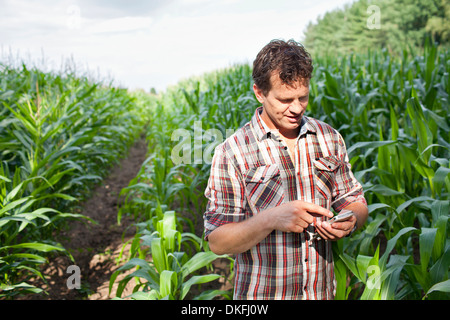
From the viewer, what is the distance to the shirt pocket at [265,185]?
3.48ft

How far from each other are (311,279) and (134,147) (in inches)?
299

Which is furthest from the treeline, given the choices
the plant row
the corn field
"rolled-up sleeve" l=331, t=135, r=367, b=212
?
"rolled-up sleeve" l=331, t=135, r=367, b=212

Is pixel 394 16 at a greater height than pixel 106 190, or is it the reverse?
pixel 394 16

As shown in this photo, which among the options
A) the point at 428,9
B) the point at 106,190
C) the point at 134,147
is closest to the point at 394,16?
A: the point at 428,9

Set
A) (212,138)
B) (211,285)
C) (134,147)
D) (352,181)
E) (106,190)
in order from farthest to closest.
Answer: (134,147) < (106,190) < (212,138) < (211,285) < (352,181)

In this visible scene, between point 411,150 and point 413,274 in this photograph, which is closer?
point 413,274

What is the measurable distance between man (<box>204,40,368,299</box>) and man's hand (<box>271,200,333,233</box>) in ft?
0.16

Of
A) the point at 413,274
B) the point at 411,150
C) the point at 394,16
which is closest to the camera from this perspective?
the point at 413,274

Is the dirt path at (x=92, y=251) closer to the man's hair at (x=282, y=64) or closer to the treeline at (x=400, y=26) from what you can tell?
the man's hair at (x=282, y=64)

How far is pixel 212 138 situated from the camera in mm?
3273

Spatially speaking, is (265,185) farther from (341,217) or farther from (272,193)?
(341,217)

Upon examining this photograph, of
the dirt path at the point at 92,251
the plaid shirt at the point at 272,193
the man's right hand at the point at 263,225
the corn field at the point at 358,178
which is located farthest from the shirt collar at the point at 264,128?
the dirt path at the point at 92,251

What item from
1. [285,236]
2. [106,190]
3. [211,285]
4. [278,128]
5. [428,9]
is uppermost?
[428,9]

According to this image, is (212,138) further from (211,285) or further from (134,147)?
(134,147)
